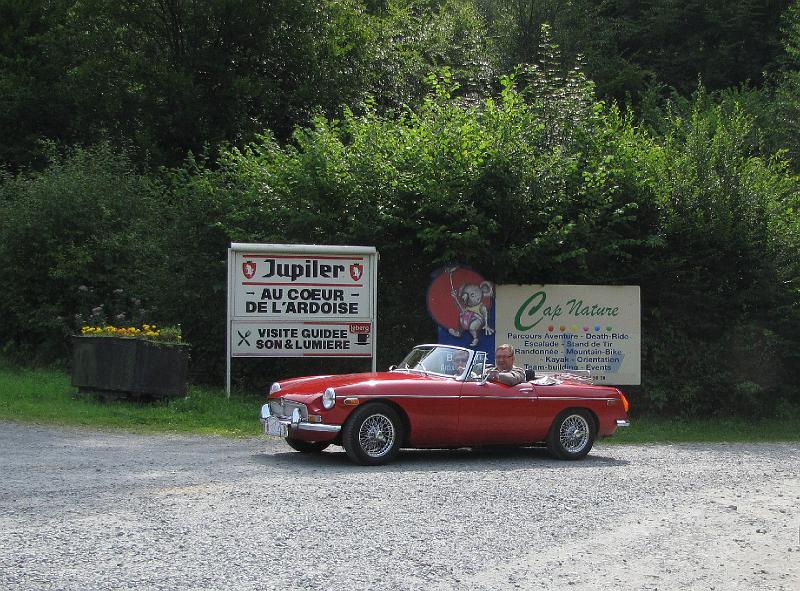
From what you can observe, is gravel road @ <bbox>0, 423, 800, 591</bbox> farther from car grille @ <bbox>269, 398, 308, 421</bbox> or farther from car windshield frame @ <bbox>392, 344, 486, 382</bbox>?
car windshield frame @ <bbox>392, 344, 486, 382</bbox>

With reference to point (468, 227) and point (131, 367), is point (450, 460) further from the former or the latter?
point (468, 227)

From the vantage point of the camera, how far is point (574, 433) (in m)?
12.5

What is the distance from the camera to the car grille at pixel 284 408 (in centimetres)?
1112

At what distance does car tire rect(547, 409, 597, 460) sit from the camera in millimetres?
12359

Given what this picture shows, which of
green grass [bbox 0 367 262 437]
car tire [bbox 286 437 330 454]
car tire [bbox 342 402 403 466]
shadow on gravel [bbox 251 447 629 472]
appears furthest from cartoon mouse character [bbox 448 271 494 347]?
car tire [bbox 342 402 403 466]

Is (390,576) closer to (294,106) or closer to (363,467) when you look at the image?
(363,467)

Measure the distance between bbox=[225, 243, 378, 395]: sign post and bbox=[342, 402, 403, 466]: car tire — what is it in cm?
614

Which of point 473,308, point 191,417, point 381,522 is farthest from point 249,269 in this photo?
point 381,522

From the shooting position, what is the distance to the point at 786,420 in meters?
18.7

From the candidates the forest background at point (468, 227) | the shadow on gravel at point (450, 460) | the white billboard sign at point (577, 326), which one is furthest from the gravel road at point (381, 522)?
the forest background at point (468, 227)

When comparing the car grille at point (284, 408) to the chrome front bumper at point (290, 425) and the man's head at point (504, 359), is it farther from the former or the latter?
the man's head at point (504, 359)

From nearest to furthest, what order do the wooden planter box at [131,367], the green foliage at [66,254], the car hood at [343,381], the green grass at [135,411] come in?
the car hood at [343,381], the green grass at [135,411], the wooden planter box at [131,367], the green foliage at [66,254]

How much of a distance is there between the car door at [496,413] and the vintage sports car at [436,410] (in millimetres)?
12

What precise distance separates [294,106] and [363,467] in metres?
21.2
